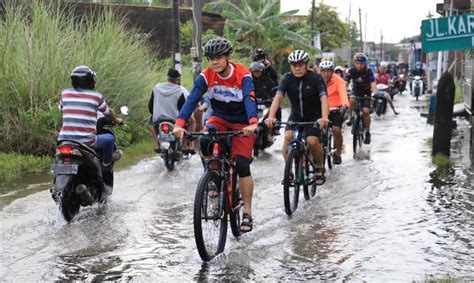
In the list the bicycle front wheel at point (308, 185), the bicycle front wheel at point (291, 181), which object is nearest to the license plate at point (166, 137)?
the bicycle front wheel at point (308, 185)

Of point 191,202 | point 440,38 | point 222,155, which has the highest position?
point 440,38

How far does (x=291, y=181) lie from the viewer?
8656 mm

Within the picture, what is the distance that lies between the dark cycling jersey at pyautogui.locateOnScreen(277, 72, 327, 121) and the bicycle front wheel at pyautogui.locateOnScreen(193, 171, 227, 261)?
2.85m

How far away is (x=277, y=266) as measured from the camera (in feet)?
20.5

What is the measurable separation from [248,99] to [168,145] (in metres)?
5.27

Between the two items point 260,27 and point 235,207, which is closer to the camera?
point 235,207

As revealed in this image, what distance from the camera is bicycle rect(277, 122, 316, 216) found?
27.6 ft

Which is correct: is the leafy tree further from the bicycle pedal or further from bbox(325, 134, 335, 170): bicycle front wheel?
the bicycle pedal

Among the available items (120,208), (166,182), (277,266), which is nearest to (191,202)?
(120,208)

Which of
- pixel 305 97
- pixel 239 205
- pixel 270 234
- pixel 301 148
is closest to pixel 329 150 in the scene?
pixel 305 97

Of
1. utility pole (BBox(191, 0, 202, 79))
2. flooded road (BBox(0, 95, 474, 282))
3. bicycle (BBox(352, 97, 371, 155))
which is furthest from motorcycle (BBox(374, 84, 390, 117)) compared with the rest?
Answer: flooded road (BBox(0, 95, 474, 282))

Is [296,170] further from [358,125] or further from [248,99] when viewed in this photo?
[358,125]

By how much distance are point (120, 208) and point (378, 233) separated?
338 cm

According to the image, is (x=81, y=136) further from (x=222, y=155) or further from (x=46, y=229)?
(x=222, y=155)
